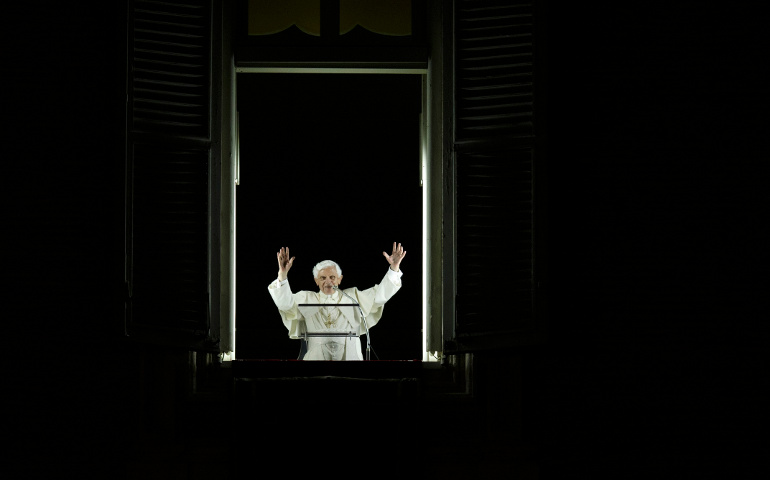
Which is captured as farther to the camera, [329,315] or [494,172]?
[329,315]

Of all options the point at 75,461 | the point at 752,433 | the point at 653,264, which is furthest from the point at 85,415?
the point at 752,433

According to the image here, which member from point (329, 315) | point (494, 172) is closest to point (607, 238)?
point (494, 172)

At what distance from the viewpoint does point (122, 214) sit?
14.0 ft

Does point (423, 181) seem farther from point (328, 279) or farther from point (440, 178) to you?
point (328, 279)

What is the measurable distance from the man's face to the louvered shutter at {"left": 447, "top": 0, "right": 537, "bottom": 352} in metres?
1.74

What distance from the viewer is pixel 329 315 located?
226 inches

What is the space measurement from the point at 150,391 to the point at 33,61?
1.70 meters

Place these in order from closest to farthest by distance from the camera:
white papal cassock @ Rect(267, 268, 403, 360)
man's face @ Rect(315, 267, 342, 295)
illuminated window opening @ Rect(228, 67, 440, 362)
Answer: illuminated window opening @ Rect(228, 67, 440, 362)
white papal cassock @ Rect(267, 268, 403, 360)
man's face @ Rect(315, 267, 342, 295)

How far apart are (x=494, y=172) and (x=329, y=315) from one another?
156 cm

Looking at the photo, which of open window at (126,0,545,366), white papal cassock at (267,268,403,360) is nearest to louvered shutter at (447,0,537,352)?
open window at (126,0,545,366)

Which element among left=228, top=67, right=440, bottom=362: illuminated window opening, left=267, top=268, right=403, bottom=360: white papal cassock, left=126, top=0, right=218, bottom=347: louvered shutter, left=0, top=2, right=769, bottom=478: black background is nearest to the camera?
left=126, top=0, right=218, bottom=347: louvered shutter

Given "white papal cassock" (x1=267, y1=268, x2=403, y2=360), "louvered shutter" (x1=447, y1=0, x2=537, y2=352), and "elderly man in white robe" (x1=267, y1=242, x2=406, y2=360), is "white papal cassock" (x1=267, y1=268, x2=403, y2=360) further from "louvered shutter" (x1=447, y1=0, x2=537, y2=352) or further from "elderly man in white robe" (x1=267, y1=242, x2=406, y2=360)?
"louvered shutter" (x1=447, y1=0, x2=537, y2=352)

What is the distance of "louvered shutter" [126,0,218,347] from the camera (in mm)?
4395

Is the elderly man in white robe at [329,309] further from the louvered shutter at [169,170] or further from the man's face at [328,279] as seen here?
the louvered shutter at [169,170]
